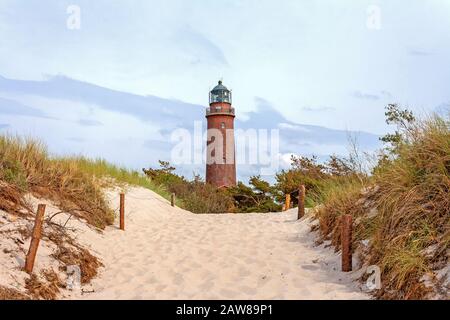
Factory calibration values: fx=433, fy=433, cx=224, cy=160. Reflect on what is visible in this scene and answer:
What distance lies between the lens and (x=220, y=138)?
33.7 metres

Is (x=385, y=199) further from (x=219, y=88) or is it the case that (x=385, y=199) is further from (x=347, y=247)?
(x=219, y=88)

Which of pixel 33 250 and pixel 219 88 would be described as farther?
pixel 219 88

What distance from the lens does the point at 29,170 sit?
398 inches

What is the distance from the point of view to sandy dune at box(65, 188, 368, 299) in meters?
5.84

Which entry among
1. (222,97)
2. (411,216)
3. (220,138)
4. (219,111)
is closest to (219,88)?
(222,97)

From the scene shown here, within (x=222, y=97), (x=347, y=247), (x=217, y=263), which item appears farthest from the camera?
(x=222, y=97)

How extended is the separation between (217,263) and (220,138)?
87.1 ft

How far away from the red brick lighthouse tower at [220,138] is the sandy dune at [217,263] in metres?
21.5

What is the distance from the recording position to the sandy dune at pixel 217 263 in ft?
19.2

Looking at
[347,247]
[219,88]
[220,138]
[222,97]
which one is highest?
[219,88]
